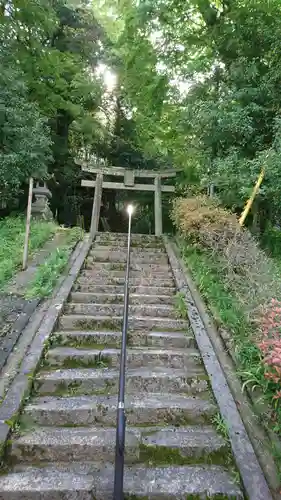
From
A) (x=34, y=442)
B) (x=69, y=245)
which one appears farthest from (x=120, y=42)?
(x=34, y=442)

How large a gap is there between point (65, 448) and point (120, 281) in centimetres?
316

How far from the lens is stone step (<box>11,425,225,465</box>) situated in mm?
2596

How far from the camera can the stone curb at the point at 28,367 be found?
9.02 ft

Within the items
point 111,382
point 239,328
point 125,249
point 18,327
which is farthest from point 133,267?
point 111,382

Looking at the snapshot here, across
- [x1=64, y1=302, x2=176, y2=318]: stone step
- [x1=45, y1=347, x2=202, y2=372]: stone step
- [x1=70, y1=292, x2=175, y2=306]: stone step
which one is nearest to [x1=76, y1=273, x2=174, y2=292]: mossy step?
[x1=70, y1=292, x2=175, y2=306]: stone step

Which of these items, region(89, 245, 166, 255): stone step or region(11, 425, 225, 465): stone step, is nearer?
region(11, 425, 225, 465): stone step

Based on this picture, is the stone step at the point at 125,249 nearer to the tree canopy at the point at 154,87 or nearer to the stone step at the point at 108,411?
the tree canopy at the point at 154,87

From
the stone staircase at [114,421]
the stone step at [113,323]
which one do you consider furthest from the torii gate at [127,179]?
the stone staircase at [114,421]

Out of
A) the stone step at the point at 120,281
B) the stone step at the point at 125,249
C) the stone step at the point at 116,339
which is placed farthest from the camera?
the stone step at the point at 125,249

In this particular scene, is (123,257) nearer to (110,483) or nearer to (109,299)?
(109,299)

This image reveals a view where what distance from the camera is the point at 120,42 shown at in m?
10.2

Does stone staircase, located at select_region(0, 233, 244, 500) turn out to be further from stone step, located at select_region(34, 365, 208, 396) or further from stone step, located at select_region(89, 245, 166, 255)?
stone step, located at select_region(89, 245, 166, 255)

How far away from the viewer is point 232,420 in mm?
2822

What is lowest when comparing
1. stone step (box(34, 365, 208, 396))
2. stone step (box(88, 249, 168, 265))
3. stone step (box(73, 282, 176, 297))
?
stone step (box(34, 365, 208, 396))
